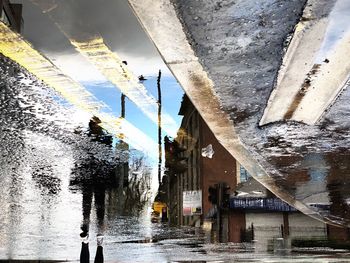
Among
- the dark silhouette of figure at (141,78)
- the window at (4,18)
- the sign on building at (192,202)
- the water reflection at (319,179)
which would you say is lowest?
the sign on building at (192,202)

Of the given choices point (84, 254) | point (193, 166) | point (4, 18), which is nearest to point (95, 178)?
point (193, 166)

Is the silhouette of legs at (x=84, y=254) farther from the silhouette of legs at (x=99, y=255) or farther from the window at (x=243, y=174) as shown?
the window at (x=243, y=174)

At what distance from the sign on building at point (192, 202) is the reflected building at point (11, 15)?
7.89 feet

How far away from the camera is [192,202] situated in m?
4.00

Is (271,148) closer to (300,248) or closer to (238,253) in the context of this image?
(238,253)

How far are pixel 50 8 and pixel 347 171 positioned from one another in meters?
3.46

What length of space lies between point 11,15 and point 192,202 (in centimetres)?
260

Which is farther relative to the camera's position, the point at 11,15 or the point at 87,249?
the point at 87,249

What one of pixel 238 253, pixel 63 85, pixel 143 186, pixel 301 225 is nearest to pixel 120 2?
pixel 63 85

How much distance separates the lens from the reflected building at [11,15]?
1728 millimetres

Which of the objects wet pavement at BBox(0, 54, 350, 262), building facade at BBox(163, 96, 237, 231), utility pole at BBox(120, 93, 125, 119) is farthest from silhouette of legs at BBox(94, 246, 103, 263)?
utility pole at BBox(120, 93, 125, 119)

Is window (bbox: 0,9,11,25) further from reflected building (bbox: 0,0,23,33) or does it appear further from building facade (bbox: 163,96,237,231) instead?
building facade (bbox: 163,96,237,231)

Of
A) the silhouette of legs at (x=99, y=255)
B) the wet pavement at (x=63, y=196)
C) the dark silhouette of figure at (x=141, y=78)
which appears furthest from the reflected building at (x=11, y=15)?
the silhouette of legs at (x=99, y=255)

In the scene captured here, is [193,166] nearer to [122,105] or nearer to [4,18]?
[122,105]
